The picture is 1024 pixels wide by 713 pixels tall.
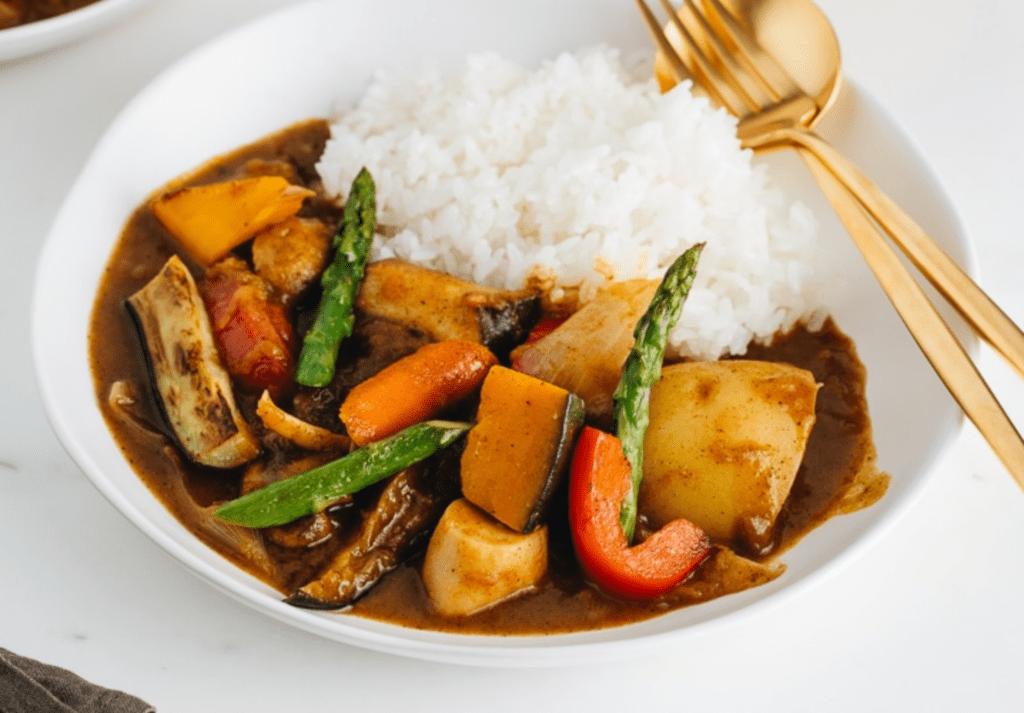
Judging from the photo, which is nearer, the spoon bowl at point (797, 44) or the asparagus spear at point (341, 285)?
the asparagus spear at point (341, 285)

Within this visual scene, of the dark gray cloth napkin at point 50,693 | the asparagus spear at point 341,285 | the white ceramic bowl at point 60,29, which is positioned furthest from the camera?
the white ceramic bowl at point 60,29

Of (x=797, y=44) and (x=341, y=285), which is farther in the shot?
(x=797, y=44)

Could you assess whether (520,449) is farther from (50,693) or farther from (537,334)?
(50,693)

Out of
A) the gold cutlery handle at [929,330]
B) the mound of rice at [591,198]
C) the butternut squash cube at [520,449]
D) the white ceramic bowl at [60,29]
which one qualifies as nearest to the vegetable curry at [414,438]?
the butternut squash cube at [520,449]

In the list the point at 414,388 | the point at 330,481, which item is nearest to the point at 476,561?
the point at 330,481

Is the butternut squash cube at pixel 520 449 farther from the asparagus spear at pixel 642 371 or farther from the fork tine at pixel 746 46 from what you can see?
the fork tine at pixel 746 46

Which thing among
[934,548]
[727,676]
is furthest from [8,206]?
[934,548]
